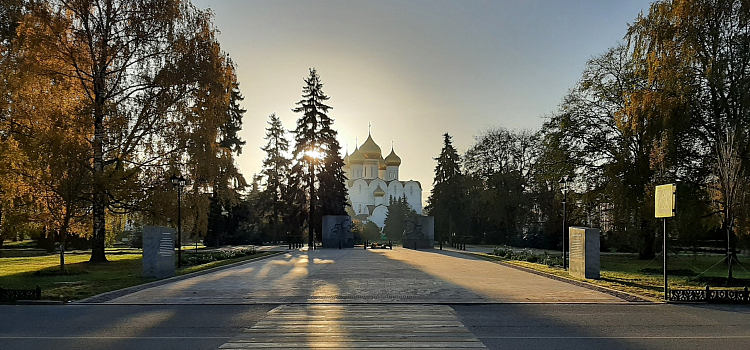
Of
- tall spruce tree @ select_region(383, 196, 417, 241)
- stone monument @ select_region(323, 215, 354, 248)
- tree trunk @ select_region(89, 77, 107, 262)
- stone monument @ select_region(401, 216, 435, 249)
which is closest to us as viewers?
tree trunk @ select_region(89, 77, 107, 262)

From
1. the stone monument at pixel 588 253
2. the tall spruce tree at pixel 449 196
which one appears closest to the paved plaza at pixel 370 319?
the stone monument at pixel 588 253

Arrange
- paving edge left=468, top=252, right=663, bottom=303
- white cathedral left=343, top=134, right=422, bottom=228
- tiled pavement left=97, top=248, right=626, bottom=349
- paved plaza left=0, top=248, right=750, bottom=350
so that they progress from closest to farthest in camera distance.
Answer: paved plaza left=0, top=248, right=750, bottom=350 < tiled pavement left=97, top=248, right=626, bottom=349 < paving edge left=468, top=252, right=663, bottom=303 < white cathedral left=343, top=134, right=422, bottom=228

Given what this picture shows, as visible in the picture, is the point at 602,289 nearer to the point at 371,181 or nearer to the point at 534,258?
the point at 534,258

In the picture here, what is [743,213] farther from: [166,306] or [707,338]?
[166,306]

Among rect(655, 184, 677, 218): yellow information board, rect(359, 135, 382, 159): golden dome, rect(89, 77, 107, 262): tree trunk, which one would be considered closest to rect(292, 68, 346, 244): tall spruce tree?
rect(89, 77, 107, 262): tree trunk

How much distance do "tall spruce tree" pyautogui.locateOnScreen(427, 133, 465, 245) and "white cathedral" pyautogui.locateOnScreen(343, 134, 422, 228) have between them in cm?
4035

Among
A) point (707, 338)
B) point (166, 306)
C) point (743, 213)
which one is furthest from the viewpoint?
point (743, 213)

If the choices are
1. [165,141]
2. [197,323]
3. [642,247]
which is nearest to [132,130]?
[165,141]

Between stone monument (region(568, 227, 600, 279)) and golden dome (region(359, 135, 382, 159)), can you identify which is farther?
golden dome (region(359, 135, 382, 159))

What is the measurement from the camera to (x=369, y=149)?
343 ft

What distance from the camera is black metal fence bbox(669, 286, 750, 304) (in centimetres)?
1238

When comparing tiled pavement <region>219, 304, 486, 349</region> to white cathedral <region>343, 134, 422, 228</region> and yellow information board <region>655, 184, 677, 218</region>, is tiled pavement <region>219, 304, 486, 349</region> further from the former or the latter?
white cathedral <region>343, 134, 422, 228</region>

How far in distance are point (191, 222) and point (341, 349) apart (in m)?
20.5

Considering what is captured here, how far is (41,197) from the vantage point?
20.9 metres
